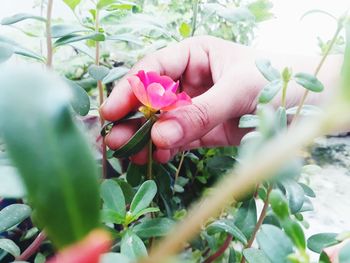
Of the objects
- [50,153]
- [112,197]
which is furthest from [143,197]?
[50,153]

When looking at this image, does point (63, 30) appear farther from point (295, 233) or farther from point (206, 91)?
point (295, 233)

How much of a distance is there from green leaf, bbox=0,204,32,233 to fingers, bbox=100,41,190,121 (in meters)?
0.19

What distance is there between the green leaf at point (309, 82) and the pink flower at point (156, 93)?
0.46ft

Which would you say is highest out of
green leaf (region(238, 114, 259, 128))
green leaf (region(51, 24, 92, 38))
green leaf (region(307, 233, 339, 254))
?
green leaf (region(51, 24, 92, 38))

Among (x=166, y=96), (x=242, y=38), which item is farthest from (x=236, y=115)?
(x=242, y=38)

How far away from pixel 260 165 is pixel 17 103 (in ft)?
0.28

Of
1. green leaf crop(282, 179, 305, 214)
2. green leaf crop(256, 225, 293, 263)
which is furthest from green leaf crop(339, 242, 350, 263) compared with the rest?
green leaf crop(282, 179, 305, 214)

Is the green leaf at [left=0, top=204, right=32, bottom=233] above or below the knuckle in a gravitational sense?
below

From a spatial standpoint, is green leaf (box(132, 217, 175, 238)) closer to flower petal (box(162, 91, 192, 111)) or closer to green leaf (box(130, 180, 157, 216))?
green leaf (box(130, 180, 157, 216))

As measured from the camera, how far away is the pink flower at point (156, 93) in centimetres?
49

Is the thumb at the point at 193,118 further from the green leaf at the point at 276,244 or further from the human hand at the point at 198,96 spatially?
the green leaf at the point at 276,244

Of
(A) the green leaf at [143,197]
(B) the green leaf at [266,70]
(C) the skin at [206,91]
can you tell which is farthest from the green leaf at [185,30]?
(A) the green leaf at [143,197]

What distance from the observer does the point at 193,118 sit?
561 millimetres

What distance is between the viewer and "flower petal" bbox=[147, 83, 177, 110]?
19.0 inches
